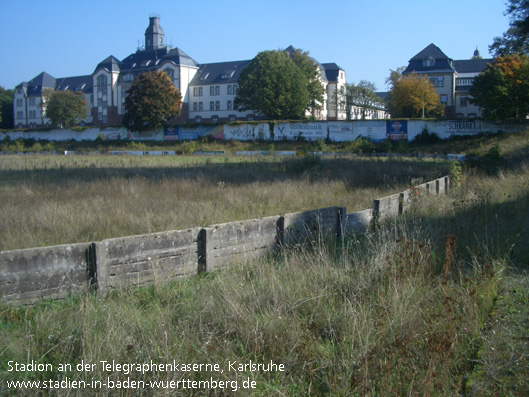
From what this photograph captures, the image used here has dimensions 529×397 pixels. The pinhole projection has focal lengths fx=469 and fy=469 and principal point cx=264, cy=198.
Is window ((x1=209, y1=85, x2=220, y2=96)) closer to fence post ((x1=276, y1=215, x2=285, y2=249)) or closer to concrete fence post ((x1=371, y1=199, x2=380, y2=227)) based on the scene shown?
concrete fence post ((x1=371, y1=199, x2=380, y2=227))

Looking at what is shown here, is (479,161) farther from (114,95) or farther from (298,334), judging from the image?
(114,95)

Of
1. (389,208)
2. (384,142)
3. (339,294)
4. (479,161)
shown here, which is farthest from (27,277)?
(384,142)

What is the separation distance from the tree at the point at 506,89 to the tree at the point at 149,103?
41.8m

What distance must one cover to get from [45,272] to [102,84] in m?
94.2

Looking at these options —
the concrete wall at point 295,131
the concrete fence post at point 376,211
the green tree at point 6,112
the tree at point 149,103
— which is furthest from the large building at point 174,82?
the concrete fence post at point 376,211

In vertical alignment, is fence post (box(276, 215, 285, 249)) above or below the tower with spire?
below

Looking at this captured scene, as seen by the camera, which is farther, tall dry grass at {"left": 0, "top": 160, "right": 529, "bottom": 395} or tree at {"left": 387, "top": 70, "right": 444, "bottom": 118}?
tree at {"left": 387, "top": 70, "right": 444, "bottom": 118}

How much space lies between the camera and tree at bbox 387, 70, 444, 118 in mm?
64125

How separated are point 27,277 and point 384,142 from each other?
44.5m

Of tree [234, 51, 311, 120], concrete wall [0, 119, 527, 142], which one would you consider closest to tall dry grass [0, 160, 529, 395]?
concrete wall [0, 119, 527, 142]

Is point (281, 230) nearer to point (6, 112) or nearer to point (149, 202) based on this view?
point (149, 202)

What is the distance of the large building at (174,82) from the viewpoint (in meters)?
84.2

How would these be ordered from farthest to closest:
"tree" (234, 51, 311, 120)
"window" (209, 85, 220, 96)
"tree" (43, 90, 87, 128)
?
"window" (209, 85, 220, 96)
"tree" (43, 90, 87, 128)
"tree" (234, 51, 311, 120)

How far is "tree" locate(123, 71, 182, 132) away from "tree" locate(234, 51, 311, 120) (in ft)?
40.5
